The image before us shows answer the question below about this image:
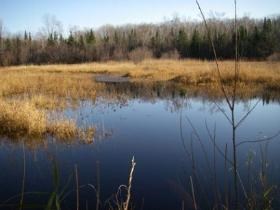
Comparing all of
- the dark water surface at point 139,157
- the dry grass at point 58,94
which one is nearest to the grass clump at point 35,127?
the dry grass at point 58,94

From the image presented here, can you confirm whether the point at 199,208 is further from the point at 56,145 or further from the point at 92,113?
the point at 92,113

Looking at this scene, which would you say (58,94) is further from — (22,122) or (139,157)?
(139,157)

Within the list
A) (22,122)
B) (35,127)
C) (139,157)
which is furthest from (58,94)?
(139,157)

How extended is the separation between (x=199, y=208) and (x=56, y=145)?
418cm

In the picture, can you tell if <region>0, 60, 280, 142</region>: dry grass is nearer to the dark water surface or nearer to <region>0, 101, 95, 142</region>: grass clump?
<region>0, 101, 95, 142</region>: grass clump

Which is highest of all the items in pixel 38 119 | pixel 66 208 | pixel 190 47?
pixel 190 47

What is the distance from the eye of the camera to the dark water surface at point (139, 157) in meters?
5.36

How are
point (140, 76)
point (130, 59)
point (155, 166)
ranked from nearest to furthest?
point (155, 166) < point (140, 76) < point (130, 59)

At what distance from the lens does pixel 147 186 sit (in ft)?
18.4

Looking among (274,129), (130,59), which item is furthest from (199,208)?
(130,59)

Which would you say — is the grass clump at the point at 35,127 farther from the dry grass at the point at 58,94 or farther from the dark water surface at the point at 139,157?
the dark water surface at the point at 139,157

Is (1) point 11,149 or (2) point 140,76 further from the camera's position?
(2) point 140,76

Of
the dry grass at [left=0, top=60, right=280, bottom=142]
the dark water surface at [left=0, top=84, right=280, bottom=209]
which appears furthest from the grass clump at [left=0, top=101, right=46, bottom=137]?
the dark water surface at [left=0, top=84, right=280, bottom=209]

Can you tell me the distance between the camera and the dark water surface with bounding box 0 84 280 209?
211 inches
